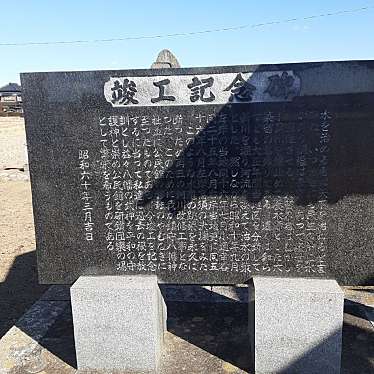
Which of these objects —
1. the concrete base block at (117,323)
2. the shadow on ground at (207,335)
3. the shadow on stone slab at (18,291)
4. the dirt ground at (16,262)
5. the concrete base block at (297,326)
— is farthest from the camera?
the dirt ground at (16,262)

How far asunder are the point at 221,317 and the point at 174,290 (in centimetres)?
95

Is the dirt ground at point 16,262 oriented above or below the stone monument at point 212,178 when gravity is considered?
below

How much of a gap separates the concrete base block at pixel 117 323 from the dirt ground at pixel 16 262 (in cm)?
180

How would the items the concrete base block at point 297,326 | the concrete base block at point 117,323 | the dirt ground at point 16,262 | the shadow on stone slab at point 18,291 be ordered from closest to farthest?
the concrete base block at point 297,326, the concrete base block at point 117,323, the shadow on stone slab at point 18,291, the dirt ground at point 16,262

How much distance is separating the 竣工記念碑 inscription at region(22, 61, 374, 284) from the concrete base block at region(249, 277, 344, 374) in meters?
0.29

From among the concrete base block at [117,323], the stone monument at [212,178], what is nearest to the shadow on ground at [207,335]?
the concrete base block at [117,323]

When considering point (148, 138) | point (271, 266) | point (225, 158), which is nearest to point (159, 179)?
point (148, 138)

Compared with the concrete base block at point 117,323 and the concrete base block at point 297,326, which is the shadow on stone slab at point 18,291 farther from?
the concrete base block at point 297,326

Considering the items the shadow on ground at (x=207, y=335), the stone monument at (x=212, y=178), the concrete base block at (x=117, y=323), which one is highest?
the stone monument at (x=212, y=178)

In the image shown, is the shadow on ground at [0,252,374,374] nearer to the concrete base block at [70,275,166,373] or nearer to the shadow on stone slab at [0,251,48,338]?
the shadow on stone slab at [0,251,48,338]

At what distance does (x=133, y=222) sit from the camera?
162 inches

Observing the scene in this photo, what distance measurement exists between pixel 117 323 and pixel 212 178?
5.54 feet

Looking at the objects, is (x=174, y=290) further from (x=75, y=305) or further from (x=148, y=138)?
(x=148, y=138)

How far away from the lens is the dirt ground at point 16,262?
5.95 meters
